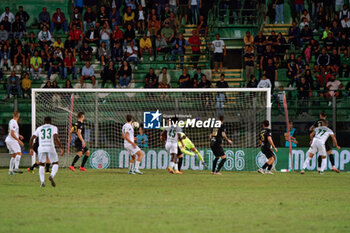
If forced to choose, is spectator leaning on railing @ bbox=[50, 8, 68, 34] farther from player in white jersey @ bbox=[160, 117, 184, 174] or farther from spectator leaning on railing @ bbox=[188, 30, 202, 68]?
player in white jersey @ bbox=[160, 117, 184, 174]

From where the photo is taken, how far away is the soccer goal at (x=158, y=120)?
25.0m

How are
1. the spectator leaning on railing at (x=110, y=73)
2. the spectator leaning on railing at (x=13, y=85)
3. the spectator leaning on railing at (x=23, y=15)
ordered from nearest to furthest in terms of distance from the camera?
the spectator leaning on railing at (x=13, y=85)
the spectator leaning on railing at (x=110, y=73)
the spectator leaning on railing at (x=23, y=15)

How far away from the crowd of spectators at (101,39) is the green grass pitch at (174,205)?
11.8m

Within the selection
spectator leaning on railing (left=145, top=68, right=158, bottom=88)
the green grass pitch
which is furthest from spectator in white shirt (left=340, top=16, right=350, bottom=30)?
the green grass pitch

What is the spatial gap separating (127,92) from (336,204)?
588 inches

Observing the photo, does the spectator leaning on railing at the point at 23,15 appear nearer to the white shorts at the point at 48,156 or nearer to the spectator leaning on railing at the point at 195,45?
the spectator leaning on railing at the point at 195,45

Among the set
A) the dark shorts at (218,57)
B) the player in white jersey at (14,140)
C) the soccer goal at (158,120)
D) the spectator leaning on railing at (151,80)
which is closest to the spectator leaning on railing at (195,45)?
the dark shorts at (218,57)

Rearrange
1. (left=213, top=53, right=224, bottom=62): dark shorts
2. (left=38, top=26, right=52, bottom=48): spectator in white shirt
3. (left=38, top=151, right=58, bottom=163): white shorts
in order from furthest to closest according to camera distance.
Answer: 1. (left=38, top=26, right=52, bottom=48): spectator in white shirt
2. (left=213, top=53, right=224, bottom=62): dark shorts
3. (left=38, top=151, right=58, bottom=163): white shorts

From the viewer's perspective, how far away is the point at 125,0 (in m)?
34.9

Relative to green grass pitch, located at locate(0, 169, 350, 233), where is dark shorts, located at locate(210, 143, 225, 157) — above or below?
above

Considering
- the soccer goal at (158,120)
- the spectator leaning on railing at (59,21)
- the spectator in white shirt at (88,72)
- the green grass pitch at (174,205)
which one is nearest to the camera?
the green grass pitch at (174,205)

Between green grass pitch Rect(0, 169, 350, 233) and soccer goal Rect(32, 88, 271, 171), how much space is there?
513 centimetres

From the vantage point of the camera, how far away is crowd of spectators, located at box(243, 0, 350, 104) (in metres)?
29.5

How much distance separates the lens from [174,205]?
12.6 metres
